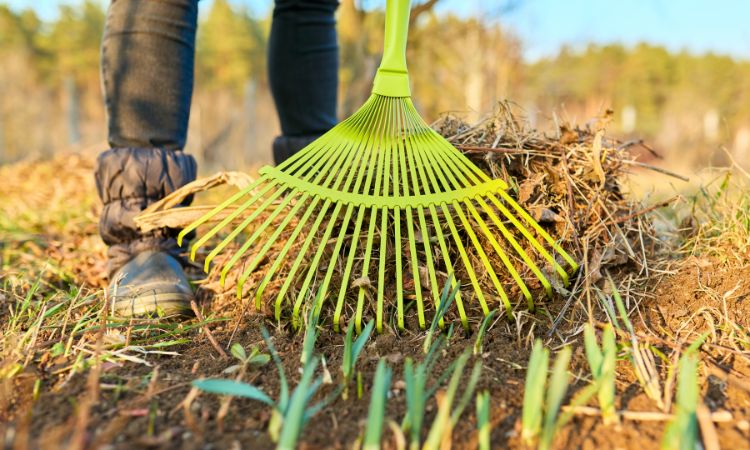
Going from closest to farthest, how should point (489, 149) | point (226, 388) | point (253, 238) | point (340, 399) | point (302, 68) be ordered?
point (226, 388), point (340, 399), point (253, 238), point (489, 149), point (302, 68)

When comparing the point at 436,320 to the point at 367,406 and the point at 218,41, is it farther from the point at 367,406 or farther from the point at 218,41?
the point at 218,41

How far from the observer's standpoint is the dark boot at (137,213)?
1.36 metres

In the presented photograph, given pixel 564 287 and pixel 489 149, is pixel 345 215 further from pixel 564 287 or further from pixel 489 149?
pixel 564 287

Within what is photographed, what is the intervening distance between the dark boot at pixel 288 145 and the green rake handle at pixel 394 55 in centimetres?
61

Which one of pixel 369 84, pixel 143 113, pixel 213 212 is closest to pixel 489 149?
pixel 213 212

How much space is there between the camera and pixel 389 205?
128 cm

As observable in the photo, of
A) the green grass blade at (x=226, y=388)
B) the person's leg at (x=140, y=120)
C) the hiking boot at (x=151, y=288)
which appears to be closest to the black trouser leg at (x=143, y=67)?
the person's leg at (x=140, y=120)

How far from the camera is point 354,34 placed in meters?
4.29

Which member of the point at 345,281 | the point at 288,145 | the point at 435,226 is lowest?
the point at 345,281

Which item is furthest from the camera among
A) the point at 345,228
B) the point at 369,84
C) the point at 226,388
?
the point at 369,84

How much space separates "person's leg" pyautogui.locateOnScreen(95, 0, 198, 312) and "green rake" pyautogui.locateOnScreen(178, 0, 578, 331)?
206 mm

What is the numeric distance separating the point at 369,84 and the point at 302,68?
2.19 m

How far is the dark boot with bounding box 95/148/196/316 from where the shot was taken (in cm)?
136

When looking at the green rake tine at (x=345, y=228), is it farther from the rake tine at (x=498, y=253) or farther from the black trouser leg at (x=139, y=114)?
the black trouser leg at (x=139, y=114)
